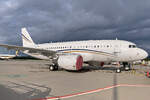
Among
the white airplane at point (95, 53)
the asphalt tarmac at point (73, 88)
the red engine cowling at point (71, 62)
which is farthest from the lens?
the white airplane at point (95, 53)

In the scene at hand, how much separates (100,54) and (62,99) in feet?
32.4

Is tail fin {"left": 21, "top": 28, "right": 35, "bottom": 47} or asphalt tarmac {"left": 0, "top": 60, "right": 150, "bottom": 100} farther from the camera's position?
tail fin {"left": 21, "top": 28, "right": 35, "bottom": 47}

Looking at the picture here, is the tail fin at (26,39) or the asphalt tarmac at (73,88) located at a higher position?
the tail fin at (26,39)

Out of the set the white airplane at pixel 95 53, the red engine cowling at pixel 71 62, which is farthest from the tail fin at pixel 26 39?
the red engine cowling at pixel 71 62

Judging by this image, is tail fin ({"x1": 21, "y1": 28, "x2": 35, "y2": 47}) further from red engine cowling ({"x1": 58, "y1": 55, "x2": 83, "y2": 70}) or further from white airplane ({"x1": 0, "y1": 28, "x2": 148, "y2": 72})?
red engine cowling ({"x1": 58, "y1": 55, "x2": 83, "y2": 70})

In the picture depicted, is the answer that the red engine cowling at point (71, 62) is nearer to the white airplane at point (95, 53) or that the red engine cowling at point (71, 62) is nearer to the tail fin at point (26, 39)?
the white airplane at point (95, 53)

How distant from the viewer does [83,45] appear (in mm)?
14938

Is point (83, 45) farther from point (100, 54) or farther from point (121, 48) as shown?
point (121, 48)

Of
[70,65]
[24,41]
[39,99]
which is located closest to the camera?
[39,99]

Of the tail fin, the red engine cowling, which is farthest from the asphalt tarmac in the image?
the tail fin

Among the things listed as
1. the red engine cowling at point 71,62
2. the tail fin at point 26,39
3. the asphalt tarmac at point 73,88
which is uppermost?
the tail fin at point 26,39

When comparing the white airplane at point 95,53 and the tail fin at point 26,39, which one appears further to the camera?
the tail fin at point 26,39

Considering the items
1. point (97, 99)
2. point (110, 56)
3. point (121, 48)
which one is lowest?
point (97, 99)

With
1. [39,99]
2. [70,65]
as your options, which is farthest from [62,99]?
[70,65]
